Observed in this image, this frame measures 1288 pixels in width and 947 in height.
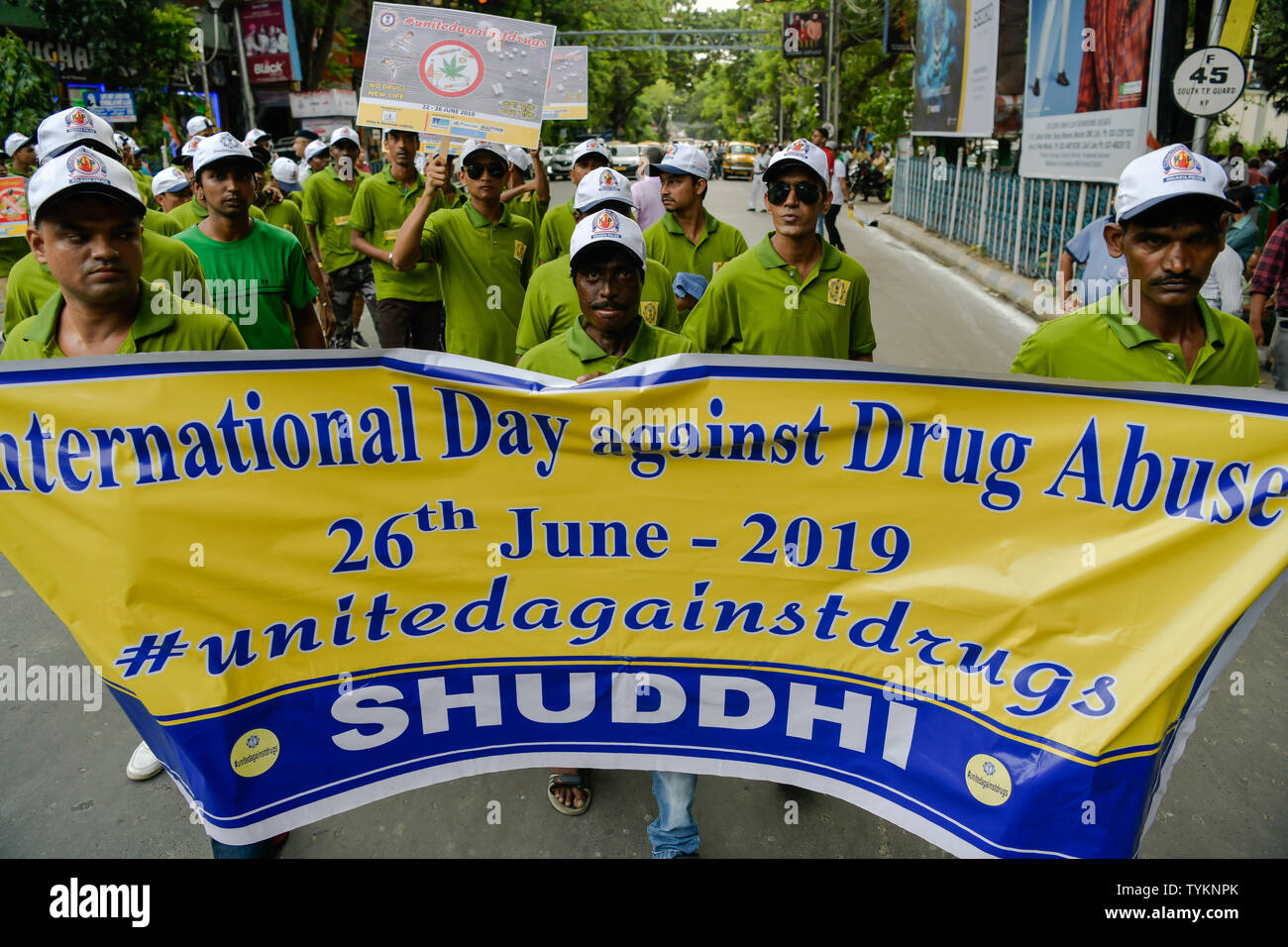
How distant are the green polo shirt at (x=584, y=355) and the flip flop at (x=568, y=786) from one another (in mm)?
1422

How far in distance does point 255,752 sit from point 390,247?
4914 millimetres

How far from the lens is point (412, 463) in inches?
95.0

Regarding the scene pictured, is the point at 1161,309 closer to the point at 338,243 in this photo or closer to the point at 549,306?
the point at 549,306

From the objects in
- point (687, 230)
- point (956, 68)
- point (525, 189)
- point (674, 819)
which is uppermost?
point (956, 68)

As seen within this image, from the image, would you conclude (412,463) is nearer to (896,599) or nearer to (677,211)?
(896,599)

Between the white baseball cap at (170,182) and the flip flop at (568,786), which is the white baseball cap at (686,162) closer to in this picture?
the flip flop at (568,786)

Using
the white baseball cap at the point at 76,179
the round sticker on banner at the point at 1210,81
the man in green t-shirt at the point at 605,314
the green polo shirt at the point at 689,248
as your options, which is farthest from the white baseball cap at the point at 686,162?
the round sticker on banner at the point at 1210,81

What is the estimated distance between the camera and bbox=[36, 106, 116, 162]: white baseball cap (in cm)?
480

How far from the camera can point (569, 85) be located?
306 inches

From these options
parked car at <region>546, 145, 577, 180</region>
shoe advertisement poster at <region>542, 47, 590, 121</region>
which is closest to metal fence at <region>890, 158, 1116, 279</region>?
shoe advertisement poster at <region>542, 47, 590, 121</region>

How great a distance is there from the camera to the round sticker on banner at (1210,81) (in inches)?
303

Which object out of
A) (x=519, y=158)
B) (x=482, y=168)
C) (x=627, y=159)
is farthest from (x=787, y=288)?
(x=627, y=159)

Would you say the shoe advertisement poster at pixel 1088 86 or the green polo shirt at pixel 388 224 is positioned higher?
the shoe advertisement poster at pixel 1088 86

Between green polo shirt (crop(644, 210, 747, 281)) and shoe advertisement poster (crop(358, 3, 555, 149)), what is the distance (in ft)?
3.21
